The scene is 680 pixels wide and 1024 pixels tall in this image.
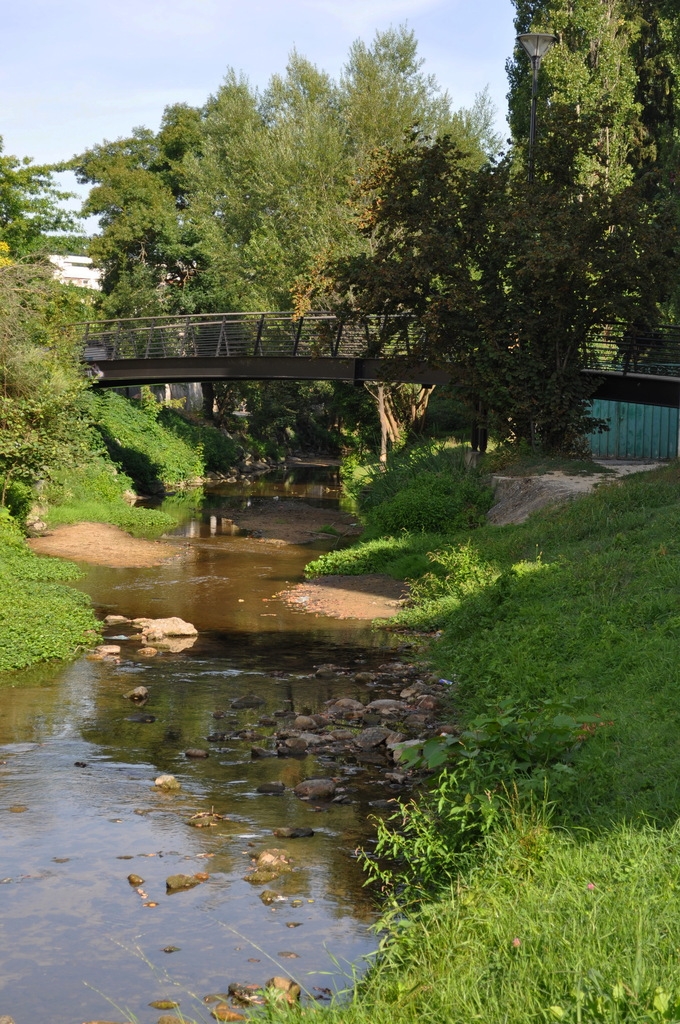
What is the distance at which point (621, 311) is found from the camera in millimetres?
23578

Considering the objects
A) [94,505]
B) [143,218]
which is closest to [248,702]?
[94,505]

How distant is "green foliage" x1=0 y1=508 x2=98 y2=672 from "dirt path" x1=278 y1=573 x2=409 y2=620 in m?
3.74

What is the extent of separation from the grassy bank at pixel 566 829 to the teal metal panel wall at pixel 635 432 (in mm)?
14432

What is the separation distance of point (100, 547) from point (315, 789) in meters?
16.0

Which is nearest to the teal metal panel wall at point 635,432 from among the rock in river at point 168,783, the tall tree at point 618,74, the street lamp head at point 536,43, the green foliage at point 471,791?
the tall tree at point 618,74

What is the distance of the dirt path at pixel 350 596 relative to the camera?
18.3m

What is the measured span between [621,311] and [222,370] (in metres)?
13.0

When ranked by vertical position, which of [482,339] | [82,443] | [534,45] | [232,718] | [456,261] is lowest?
[232,718]

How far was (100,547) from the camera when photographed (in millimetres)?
24891

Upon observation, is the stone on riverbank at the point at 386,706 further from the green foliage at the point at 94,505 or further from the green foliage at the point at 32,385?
the green foliage at the point at 94,505

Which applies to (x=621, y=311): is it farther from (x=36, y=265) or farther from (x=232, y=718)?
(x=232, y=718)

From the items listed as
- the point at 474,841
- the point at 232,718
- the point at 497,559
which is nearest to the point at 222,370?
the point at 497,559

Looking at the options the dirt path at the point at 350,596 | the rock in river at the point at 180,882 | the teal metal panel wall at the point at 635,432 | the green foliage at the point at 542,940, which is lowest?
the dirt path at the point at 350,596

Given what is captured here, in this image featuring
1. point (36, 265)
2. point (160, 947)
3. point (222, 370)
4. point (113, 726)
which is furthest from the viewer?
point (222, 370)
